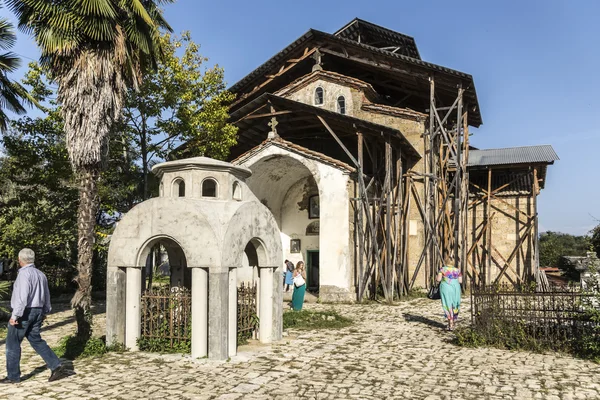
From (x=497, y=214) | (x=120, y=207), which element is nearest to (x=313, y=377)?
(x=120, y=207)

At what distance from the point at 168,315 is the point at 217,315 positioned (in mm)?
1318

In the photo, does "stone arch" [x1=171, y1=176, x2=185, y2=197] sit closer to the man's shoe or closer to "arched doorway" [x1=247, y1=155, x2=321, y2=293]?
the man's shoe

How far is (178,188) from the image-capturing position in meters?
9.60

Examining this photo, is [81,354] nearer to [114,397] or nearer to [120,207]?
[114,397]

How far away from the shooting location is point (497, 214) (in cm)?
2327

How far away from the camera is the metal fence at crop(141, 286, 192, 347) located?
8945 mm

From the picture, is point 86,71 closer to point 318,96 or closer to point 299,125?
point 299,125

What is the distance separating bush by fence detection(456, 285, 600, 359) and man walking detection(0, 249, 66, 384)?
754 centimetres

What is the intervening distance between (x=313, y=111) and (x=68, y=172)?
862cm

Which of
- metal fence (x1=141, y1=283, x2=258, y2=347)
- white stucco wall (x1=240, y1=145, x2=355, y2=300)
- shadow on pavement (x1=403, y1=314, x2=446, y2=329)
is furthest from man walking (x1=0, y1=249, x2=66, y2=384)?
white stucco wall (x1=240, y1=145, x2=355, y2=300)

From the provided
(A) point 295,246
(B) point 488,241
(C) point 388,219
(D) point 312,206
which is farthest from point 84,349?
(B) point 488,241

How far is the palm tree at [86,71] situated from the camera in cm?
981

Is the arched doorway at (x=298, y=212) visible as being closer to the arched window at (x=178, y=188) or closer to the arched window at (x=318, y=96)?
the arched window at (x=318, y=96)

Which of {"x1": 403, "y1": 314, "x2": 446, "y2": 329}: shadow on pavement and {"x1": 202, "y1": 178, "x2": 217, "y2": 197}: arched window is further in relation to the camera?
{"x1": 403, "y1": 314, "x2": 446, "y2": 329}: shadow on pavement
